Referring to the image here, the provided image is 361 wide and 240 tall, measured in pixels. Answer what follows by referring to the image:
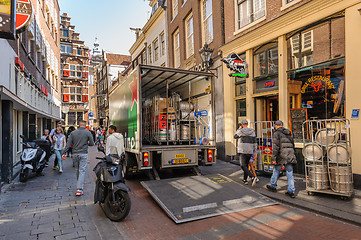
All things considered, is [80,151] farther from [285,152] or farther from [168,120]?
[285,152]

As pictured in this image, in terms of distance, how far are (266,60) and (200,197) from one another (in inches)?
252

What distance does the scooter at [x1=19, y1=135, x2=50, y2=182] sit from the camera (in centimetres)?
752

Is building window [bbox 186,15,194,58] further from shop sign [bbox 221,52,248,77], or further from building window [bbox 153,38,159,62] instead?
building window [bbox 153,38,159,62]

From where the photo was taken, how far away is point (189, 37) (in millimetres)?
15336

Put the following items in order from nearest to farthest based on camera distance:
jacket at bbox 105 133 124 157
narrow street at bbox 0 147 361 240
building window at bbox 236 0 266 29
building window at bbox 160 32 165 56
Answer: narrow street at bbox 0 147 361 240 < jacket at bbox 105 133 124 157 < building window at bbox 236 0 266 29 < building window at bbox 160 32 165 56

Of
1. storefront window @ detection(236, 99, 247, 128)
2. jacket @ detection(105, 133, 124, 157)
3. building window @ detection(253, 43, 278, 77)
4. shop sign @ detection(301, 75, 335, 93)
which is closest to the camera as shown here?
jacket @ detection(105, 133, 124, 157)

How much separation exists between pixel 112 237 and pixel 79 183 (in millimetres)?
2699

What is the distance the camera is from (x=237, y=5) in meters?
10.9

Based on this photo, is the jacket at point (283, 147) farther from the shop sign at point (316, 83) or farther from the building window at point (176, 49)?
the building window at point (176, 49)

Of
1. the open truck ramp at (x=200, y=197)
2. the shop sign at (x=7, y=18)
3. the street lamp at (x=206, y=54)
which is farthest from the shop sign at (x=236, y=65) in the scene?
the shop sign at (x=7, y=18)

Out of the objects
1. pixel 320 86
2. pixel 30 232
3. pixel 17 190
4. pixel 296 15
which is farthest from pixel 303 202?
pixel 17 190

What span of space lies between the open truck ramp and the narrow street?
0.16 meters

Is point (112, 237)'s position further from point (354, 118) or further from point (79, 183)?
point (354, 118)

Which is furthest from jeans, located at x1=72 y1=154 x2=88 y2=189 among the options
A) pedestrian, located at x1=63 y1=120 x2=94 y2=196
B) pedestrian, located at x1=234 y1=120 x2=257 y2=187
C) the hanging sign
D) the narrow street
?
pedestrian, located at x1=234 y1=120 x2=257 y2=187
